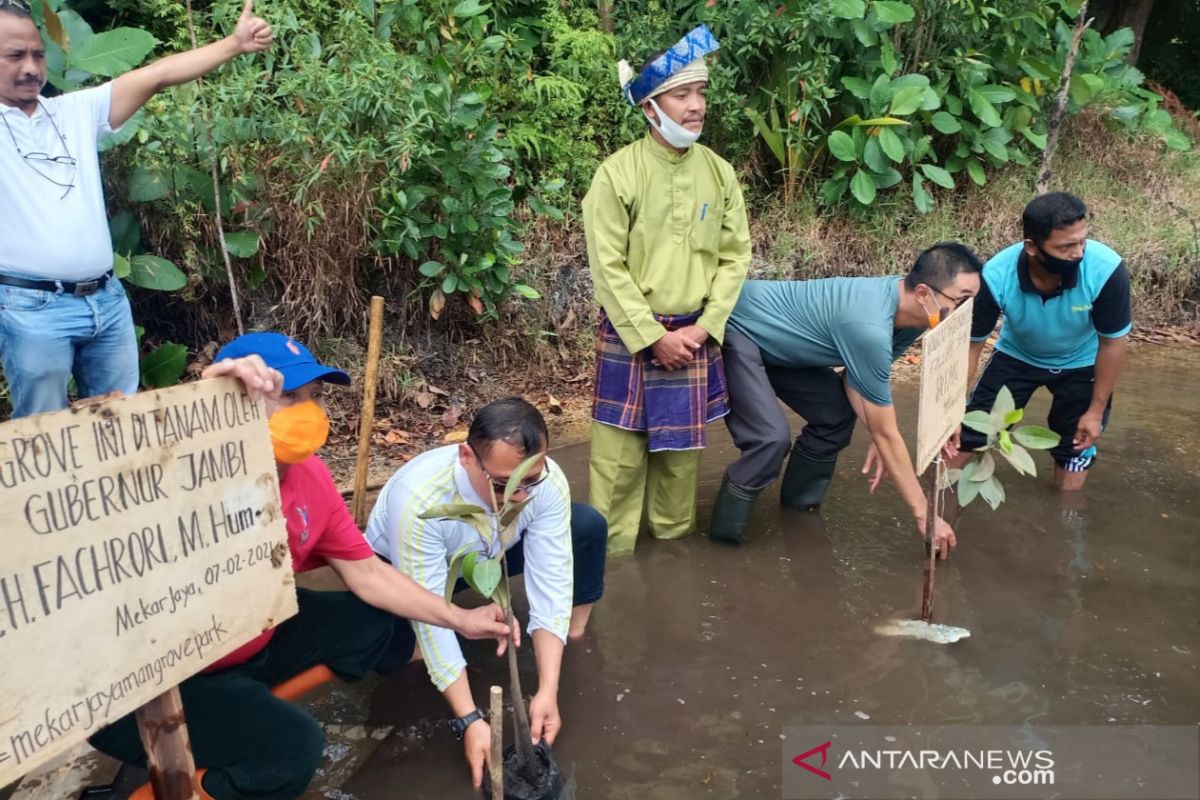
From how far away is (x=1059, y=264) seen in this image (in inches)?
150

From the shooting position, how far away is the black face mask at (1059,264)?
12.4 feet

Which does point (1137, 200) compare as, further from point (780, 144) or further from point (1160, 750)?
point (1160, 750)

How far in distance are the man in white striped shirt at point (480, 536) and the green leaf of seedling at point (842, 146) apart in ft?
15.4

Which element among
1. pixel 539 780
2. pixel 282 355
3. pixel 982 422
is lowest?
pixel 539 780

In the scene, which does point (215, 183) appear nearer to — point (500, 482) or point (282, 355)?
point (282, 355)

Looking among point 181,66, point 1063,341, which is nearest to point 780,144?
point 1063,341

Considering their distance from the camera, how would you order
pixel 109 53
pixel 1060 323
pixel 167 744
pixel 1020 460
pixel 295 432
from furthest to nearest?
pixel 109 53
pixel 1060 323
pixel 1020 460
pixel 295 432
pixel 167 744

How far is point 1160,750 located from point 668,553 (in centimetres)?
179

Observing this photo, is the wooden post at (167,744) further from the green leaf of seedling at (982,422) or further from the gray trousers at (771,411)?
the green leaf of seedling at (982,422)

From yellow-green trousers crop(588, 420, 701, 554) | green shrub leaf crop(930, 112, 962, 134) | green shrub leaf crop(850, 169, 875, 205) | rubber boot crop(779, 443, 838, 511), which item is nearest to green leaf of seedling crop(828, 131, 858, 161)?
green shrub leaf crop(850, 169, 875, 205)

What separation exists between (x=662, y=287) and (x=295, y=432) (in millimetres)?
1747

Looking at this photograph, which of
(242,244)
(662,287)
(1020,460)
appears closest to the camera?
(1020,460)

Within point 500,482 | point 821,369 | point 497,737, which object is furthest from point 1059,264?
point 497,737

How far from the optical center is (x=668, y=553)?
12.8 feet
